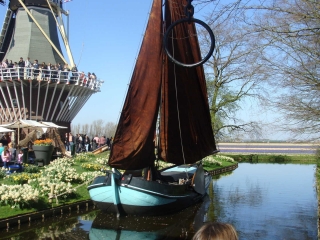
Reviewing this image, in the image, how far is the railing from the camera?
2781 cm

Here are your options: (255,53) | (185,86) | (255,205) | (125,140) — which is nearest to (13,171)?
(125,140)

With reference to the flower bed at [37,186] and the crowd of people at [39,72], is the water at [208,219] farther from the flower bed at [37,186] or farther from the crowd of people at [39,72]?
the crowd of people at [39,72]

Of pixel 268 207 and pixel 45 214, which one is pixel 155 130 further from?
pixel 268 207

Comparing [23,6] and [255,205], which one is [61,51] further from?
[255,205]

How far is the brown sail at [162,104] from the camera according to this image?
1211 cm

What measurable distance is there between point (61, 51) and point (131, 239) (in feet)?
90.5

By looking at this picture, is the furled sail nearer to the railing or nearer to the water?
the water

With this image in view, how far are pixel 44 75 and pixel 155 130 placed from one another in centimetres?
1802

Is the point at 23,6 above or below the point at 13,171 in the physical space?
above

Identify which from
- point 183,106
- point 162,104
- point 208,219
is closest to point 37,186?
point 162,104

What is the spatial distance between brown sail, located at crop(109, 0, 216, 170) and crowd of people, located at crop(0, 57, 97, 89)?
16.2 metres

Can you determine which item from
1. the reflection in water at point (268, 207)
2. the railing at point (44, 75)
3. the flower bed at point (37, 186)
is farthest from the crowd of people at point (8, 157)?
the railing at point (44, 75)

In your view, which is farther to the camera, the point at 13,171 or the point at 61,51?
the point at 61,51

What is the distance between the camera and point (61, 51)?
3478 cm
